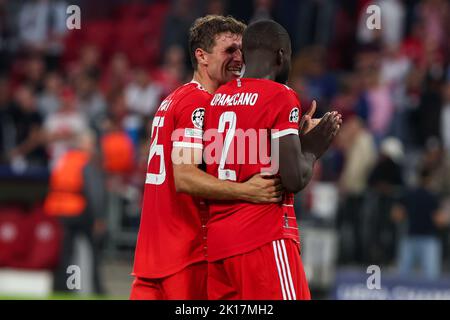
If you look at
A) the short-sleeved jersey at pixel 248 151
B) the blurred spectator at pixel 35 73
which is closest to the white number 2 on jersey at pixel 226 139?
the short-sleeved jersey at pixel 248 151

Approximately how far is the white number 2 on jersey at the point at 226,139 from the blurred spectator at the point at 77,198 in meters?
8.06

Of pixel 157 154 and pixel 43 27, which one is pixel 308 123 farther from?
pixel 43 27

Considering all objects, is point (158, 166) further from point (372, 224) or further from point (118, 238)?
point (118, 238)

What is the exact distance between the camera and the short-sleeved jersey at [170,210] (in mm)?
6625

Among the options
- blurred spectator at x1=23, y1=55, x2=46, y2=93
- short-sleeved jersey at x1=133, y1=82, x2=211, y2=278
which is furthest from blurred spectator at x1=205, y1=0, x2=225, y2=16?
short-sleeved jersey at x1=133, y1=82, x2=211, y2=278

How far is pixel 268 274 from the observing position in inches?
245

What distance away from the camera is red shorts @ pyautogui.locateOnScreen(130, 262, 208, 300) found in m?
6.61

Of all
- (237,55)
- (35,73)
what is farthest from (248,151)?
(35,73)

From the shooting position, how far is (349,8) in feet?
60.3

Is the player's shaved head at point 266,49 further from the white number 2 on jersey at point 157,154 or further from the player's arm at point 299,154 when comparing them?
the white number 2 on jersey at point 157,154

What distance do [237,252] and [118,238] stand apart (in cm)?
1018

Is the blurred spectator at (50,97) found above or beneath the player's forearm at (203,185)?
A: above
